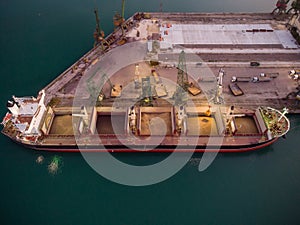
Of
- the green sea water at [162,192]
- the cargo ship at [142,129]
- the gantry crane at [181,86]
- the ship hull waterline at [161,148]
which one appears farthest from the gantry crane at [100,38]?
the ship hull waterline at [161,148]

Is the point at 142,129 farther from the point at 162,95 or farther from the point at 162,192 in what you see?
the point at 162,192

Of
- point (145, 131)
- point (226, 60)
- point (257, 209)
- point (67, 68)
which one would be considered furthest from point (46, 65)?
point (257, 209)

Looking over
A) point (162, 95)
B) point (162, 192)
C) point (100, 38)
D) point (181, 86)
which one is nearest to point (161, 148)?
point (162, 192)

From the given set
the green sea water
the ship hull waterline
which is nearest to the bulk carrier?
the ship hull waterline

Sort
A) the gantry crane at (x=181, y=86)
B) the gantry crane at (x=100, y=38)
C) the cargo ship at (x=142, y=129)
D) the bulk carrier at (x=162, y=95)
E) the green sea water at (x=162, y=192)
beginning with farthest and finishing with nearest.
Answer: the gantry crane at (x=100, y=38)
the gantry crane at (x=181, y=86)
the bulk carrier at (x=162, y=95)
the cargo ship at (x=142, y=129)
the green sea water at (x=162, y=192)

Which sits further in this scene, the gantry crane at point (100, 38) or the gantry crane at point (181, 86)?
the gantry crane at point (100, 38)

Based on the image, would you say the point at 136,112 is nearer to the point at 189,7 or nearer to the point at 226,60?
the point at 226,60

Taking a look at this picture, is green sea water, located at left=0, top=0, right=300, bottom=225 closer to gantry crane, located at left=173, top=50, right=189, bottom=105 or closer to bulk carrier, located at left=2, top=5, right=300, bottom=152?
bulk carrier, located at left=2, top=5, right=300, bottom=152

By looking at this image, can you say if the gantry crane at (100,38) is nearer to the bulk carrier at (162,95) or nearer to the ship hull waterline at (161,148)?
the bulk carrier at (162,95)

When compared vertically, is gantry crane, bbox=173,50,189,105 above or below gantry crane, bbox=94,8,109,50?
below
